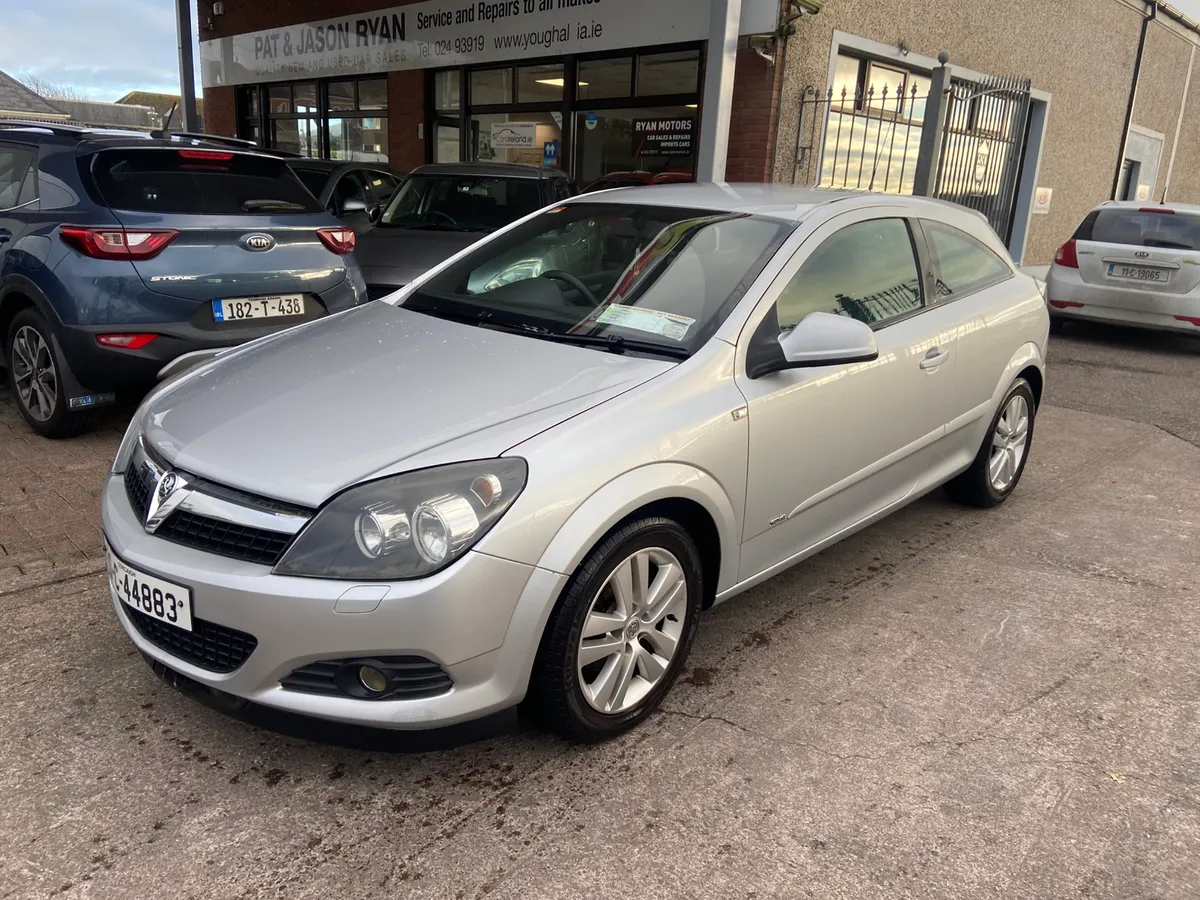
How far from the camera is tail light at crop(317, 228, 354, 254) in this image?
17.0ft

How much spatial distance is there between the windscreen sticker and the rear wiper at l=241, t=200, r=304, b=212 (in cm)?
283

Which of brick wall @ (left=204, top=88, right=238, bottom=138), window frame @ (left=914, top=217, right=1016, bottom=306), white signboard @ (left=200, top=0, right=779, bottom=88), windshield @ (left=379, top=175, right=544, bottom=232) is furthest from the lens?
brick wall @ (left=204, top=88, right=238, bottom=138)

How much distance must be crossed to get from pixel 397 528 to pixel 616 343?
1039mm

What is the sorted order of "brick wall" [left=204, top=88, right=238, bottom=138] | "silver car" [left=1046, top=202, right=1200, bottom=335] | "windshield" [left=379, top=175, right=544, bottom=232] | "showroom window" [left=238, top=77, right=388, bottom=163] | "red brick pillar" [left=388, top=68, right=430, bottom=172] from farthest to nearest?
"brick wall" [left=204, top=88, right=238, bottom=138]
"showroom window" [left=238, top=77, right=388, bottom=163]
"red brick pillar" [left=388, top=68, right=430, bottom=172]
"silver car" [left=1046, top=202, right=1200, bottom=335]
"windshield" [left=379, top=175, right=544, bottom=232]

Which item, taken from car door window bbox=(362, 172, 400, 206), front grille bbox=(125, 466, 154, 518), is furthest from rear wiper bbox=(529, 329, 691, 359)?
car door window bbox=(362, 172, 400, 206)

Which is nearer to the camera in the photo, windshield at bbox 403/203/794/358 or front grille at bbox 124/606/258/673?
front grille at bbox 124/606/258/673

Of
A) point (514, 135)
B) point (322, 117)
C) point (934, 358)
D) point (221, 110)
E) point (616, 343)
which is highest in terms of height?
point (221, 110)

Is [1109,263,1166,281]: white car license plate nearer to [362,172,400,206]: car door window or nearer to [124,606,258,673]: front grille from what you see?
[362,172,400,206]: car door window

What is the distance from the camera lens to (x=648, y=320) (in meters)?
2.95

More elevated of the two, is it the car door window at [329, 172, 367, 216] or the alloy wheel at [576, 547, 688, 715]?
the car door window at [329, 172, 367, 216]

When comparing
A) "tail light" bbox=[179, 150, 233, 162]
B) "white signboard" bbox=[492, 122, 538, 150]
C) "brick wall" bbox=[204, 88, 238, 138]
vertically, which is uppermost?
"brick wall" bbox=[204, 88, 238, 138]

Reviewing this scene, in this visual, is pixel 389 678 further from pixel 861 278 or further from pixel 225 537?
pixel 861 278

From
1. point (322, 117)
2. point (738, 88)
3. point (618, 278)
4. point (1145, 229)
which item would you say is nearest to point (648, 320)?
point (618, 278)

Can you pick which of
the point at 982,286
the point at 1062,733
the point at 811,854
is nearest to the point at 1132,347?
the point at 982,286
